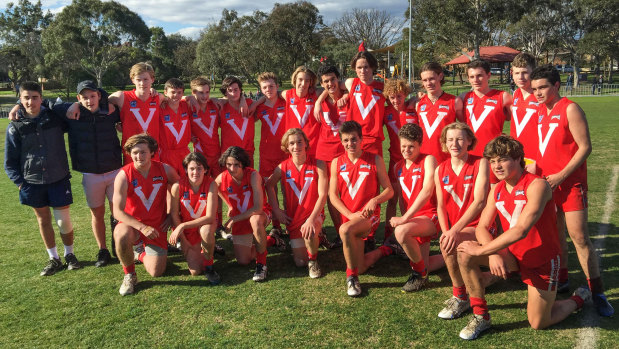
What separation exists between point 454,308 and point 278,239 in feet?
8.34

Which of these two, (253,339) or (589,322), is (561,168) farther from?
(253,339)

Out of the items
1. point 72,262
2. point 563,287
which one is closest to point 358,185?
point 563,287

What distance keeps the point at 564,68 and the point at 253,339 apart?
77.9 metres

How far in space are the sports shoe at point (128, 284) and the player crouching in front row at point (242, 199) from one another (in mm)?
1063

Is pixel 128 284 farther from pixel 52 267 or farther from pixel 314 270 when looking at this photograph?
pixel 314 270

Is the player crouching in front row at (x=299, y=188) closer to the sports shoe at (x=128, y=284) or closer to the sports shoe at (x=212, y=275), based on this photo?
the sports shoe at (x=212, y=275)

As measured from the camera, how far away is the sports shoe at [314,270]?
4.52m

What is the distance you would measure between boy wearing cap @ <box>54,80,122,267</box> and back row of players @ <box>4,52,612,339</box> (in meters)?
0.33

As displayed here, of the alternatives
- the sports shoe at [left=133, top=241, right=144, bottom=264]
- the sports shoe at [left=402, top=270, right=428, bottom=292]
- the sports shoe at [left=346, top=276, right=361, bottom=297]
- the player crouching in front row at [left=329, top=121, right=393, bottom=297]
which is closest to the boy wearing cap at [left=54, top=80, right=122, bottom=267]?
the sports shoe at [left=133, top=241, right=144, bottom=264]

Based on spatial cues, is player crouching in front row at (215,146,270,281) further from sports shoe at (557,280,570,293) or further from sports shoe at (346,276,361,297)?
sports shoe at (557,280,570,293)

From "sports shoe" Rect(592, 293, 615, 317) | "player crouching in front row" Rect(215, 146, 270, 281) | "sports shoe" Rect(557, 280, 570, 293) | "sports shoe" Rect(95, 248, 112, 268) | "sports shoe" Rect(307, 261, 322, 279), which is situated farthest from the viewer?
"sports shoe" Rect(95, 248, 112, 268)

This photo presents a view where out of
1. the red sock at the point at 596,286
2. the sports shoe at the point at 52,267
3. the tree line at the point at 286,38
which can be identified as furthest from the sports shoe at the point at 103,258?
the tree line at the point at 286,38

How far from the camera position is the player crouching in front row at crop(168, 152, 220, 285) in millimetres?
4555

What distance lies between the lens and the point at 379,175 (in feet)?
15.1
